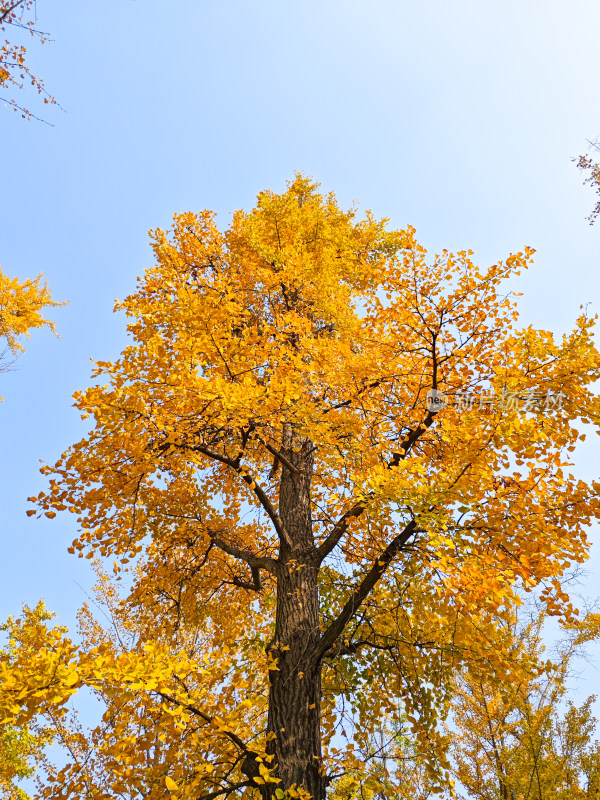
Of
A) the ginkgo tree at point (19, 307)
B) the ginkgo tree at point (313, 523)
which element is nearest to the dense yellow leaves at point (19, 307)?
the ginkgo tree at point (19, 307)

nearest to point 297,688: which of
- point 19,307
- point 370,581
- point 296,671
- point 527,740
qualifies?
point 296,671

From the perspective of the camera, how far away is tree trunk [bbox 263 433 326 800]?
3.79 metres

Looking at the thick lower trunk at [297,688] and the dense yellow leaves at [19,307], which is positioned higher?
the dense yellow leaves at [19,307]

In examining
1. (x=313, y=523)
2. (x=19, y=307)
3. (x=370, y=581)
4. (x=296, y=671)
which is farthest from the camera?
(x=19, y=307)

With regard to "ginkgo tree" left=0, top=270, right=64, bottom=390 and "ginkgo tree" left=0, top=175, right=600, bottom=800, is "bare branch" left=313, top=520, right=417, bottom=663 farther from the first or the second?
"ginkgo tree" left=0, top=270, right=64, bottom=390

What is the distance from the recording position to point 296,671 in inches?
167

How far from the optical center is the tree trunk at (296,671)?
3787 mm

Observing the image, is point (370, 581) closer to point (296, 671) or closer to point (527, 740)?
point (296, 671)

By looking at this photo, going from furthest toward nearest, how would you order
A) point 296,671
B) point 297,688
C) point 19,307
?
point 19,307 → point 296,671 → point 297,688

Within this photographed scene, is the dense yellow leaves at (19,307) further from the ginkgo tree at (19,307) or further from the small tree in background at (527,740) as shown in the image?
the small tree in background at (527,740)

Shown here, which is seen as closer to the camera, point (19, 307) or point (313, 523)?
point (313, 523)

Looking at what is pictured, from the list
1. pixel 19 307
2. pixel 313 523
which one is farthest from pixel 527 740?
pixel 19 307

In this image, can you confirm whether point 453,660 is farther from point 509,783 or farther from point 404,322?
point 509,783

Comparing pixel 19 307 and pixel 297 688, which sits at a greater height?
pixel 19 307
